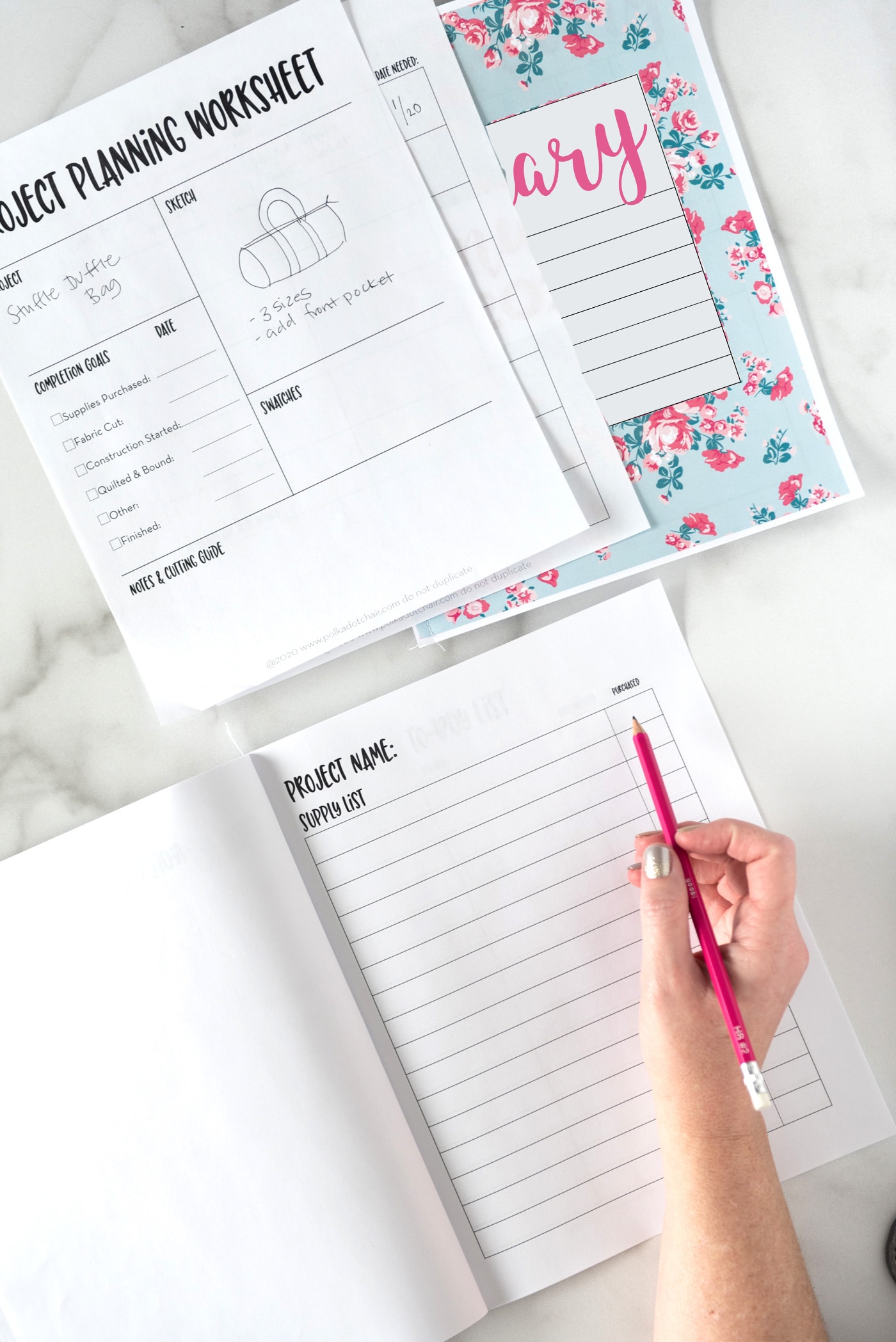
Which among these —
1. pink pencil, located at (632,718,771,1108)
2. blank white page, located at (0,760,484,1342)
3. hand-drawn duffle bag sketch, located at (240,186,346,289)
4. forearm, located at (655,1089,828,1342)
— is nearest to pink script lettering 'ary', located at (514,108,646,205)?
hand-drawn duffle bag sketch, located at (240,186,346,289)

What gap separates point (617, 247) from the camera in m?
0.66

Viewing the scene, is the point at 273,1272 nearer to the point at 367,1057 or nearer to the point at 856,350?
the point at 367,1057

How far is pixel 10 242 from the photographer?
25.8 inches

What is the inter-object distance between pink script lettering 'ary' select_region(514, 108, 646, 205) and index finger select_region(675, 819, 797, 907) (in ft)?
1.55

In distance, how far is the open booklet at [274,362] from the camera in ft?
2.13

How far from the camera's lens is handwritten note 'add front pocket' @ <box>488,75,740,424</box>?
0.65 meters

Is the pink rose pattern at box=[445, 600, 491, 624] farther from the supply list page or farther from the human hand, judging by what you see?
the human hand

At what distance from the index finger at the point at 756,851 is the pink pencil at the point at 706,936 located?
0.02 m

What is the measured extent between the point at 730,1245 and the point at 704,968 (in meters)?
0.17

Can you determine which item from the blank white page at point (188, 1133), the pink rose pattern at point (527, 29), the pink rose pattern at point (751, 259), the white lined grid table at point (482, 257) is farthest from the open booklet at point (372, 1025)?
A: the pink rose pattern at point (527, 29)

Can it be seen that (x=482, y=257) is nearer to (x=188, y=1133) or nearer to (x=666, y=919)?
(x=666, y=919)

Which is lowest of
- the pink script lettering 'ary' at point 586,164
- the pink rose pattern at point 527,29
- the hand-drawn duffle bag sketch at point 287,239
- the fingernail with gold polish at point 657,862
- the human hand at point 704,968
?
the human hand at point 704,968

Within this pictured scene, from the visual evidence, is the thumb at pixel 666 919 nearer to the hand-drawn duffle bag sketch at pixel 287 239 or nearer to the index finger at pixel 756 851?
the index finger at pixel 756 851

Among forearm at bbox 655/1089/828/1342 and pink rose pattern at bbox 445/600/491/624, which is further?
pink rose pattern at bbox 445/600/491/624
